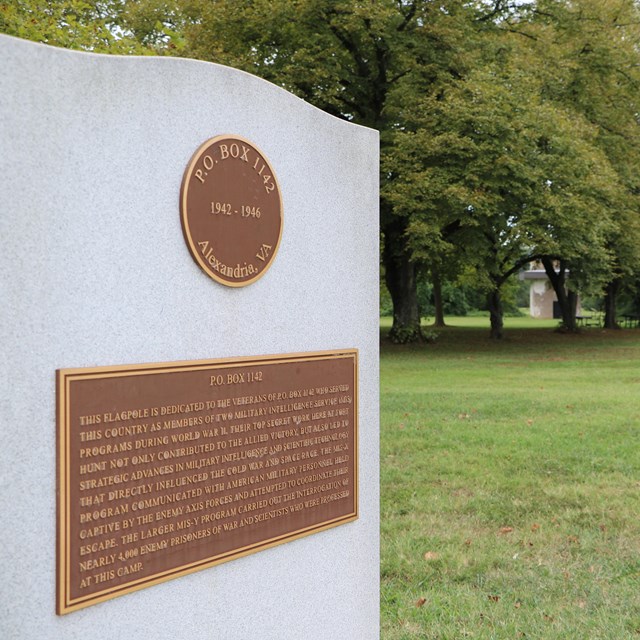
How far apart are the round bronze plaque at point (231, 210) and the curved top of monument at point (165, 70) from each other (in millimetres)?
257

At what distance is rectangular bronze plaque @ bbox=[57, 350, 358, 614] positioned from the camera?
326 cm

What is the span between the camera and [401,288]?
28.5 meters

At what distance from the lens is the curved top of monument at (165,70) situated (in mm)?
3143

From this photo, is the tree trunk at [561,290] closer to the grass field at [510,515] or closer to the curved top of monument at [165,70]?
the grass field at [510,515]

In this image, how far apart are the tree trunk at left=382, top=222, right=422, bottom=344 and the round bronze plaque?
23471mm

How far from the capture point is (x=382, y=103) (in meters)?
26.2

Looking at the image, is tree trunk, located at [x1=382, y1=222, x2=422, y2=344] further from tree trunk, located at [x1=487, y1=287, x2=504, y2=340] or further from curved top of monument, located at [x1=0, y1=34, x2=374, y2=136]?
curved top of monument, located at [x1=0, y1=34, x2=374, y2=136]

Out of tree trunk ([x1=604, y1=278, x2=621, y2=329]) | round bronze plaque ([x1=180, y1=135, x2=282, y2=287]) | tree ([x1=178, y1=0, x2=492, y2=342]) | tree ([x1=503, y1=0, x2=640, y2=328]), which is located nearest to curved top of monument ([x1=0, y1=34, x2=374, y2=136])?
round bronze plaque ([x1=180, y1=135, x2=282, y2=287])

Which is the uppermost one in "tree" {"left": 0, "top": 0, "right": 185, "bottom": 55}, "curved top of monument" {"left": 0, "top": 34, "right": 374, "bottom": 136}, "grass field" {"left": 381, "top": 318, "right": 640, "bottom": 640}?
"tree" {"left": 0, "top": 0, "right": 185, "bottom": 55}

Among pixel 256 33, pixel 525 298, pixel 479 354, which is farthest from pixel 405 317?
pixel 525 298

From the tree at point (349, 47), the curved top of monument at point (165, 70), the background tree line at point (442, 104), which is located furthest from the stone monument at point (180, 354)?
the tree at point (349, 47)

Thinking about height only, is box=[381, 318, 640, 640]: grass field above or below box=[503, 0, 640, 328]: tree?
below

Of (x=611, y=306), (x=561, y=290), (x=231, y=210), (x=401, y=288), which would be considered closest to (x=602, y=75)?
(x=561, y=290)

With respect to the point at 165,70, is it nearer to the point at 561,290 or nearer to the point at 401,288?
the point at 401,288
